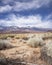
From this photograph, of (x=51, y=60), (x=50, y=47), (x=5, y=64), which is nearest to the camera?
(x=5, y=64)

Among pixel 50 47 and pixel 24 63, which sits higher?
pixel 50 47

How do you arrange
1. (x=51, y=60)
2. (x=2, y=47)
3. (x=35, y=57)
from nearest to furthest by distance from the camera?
(x=51, y=60)
(x=35, y=57)
(x=2, y=47)

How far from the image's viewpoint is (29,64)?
8.51m

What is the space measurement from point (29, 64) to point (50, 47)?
5.11 ft

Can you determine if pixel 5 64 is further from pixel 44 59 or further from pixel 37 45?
pixel 37 45

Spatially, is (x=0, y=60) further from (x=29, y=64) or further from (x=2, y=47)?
(x=2, y=47)

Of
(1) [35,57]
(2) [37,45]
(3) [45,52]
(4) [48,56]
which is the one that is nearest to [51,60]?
(4) [48,56]

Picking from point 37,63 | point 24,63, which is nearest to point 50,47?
point 37,63

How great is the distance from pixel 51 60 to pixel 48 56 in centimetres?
55

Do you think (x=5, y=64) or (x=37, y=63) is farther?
(x=37, y=63)

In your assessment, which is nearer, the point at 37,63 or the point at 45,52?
the point at 37,63

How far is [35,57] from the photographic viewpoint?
10.2 m

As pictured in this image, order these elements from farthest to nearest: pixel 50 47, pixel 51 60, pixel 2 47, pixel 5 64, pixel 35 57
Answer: pixel 2 47, pixel 35 57, pixel 50 47, pixel 51 60, pixel 5 64

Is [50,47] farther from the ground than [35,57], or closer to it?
farther from the ground
